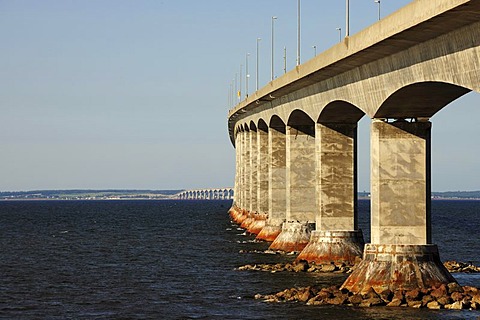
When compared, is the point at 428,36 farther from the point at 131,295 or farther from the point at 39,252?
the point at 39,252

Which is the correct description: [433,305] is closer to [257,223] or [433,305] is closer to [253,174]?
[257,223]

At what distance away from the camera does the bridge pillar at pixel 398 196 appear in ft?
137

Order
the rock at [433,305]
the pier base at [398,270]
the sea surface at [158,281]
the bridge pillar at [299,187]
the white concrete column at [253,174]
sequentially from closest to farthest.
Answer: the rock at [433,305] → the sea surface at [158,281] → the pier base at [398,270] → the bridge pillar at [299,187] → the white concrete column at [253,174]

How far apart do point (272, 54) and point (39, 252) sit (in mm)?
24739

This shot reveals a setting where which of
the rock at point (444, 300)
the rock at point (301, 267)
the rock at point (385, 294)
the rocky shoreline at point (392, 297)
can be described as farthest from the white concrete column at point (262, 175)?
the rock at point (444, 300)

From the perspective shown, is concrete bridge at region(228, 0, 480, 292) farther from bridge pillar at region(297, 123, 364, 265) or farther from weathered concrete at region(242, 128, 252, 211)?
weathered concrete at region(242, 128, 252, 211)

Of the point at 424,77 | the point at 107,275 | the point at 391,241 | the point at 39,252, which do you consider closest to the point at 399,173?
the point at 391,241

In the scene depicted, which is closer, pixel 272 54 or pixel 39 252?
pixel 39 252

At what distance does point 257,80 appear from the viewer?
10150cm

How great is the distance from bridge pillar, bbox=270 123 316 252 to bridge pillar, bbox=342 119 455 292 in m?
22.9

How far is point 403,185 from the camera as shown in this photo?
139ft

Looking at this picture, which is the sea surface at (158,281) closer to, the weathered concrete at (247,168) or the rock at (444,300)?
the rock at (444,300)

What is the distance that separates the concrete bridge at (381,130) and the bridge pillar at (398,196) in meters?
0.04

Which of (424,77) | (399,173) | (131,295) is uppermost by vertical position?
(424,77)
